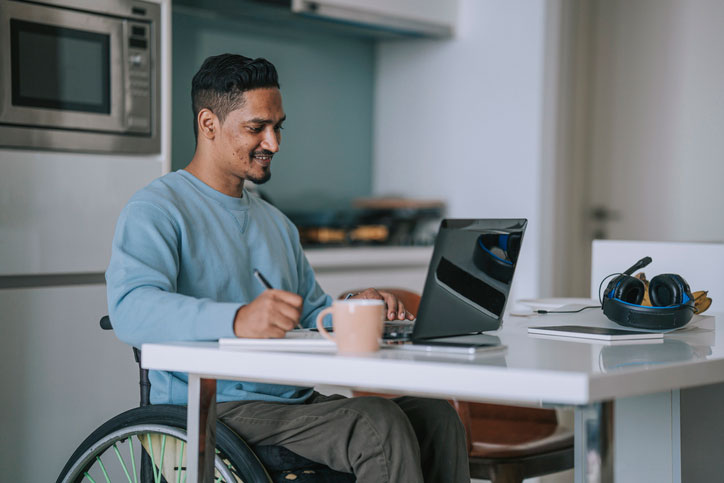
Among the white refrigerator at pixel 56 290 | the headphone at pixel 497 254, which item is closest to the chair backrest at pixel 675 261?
the headphone at pixel 497 254

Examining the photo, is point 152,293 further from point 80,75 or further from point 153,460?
point 80,75

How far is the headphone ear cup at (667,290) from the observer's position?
1.63m

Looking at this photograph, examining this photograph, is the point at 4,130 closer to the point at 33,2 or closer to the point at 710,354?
the point at 33,2

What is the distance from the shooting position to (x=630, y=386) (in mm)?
1124

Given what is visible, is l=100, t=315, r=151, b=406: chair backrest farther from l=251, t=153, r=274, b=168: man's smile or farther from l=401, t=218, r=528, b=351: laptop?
l=401, t=218, r=528, b=351: laptop

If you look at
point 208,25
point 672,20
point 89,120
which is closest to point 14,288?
point 89,120

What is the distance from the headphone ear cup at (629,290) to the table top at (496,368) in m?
0.21

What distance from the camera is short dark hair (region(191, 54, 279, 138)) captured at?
175 cm

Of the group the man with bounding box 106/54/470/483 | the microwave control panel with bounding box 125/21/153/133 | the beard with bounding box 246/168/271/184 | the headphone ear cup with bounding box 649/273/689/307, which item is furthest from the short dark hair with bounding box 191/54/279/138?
the microwave control panel with bounding box 125/21/153/133

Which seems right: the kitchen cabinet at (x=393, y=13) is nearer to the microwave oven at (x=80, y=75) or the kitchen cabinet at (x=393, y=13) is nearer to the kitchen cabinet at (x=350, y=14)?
the kitchen cabinet at (x=350, y=14)

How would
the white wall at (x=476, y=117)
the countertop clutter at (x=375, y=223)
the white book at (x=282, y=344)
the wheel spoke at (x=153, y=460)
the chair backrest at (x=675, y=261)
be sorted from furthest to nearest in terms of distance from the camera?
1. the white wall at (x=476, y=117)
2. the countertop clutter at (x=375, y=223)
3. the chair backrest at (x=675, y=261)
4. the wheel spoke at (x=153, y=460)
5. the white book at (x=282, y=344)

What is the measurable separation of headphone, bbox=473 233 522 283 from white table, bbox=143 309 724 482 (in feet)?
0.37

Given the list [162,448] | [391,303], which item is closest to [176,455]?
[162,448]

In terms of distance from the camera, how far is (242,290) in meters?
1.74
